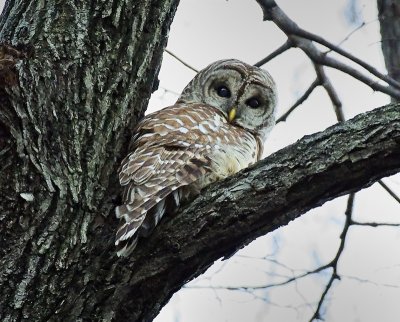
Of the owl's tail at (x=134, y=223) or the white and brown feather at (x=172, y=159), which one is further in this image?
the white and brown feather at (x=172, y=159)

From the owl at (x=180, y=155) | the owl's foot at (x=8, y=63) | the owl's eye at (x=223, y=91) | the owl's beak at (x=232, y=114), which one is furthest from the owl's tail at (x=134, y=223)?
the owl's eye at (x=223, y=91)

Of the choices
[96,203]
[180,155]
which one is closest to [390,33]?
[180,155]

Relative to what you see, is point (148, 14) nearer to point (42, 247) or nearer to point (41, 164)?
point (41, 164)

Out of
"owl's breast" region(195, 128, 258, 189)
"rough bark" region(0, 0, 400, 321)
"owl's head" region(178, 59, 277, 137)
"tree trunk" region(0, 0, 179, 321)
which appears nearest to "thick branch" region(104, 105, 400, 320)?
"rough bark" region(0, 0, 400, 321)

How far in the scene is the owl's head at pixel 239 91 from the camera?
430 centimetres

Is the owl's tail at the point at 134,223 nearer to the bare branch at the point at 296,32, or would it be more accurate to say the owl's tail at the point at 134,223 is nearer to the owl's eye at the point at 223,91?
the bare branch at the point at 296,32

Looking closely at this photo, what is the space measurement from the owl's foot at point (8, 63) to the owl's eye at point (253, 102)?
1932mm

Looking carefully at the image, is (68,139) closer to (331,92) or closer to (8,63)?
(8,63)

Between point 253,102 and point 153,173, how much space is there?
5.89 ft

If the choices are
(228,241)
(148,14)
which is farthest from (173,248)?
(148,14)

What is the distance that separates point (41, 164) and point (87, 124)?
0.88ft

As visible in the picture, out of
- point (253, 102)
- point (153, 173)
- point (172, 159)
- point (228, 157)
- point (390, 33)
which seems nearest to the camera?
point (153, 173)

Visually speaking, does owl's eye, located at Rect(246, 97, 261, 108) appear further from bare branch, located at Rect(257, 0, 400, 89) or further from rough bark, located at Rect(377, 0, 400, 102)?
rough bark, located at Rect(377, 0, 400, 102)

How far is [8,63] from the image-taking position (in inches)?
101
